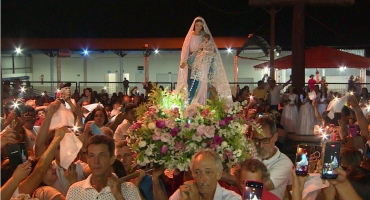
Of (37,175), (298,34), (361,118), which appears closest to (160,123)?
(37,175)

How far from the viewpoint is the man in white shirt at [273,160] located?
17.4ft

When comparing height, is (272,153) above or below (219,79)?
below

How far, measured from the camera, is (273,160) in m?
5.46

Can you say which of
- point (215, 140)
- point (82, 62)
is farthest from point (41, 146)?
point (82, 62)

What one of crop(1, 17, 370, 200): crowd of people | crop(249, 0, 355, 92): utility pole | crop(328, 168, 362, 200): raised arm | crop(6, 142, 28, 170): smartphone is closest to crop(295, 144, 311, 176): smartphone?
crop(1, 17, 370, 200): crowd of people

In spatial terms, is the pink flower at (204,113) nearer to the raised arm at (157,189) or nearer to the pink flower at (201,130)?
the pink flower at (201,130)

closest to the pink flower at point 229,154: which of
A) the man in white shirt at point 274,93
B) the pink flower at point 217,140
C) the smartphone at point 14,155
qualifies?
the pink flower at point 217,140

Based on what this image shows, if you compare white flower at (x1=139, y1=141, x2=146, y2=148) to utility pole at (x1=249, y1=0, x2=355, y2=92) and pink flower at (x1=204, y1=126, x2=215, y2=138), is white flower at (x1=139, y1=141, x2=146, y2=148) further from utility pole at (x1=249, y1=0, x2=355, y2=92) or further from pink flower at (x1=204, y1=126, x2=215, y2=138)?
utility pole at (x1=249, y1=0, x2=355, y2=92)

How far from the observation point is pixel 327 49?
73.6 feet

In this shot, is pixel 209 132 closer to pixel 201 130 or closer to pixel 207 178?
pixel 201 130

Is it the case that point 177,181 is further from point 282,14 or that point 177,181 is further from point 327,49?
point 282,14

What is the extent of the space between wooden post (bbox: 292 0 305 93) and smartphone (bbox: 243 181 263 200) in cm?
1507

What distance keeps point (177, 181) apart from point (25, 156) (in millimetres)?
1876

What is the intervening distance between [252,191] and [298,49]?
50.1 ft
